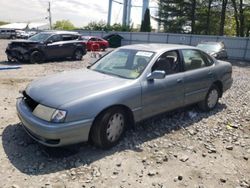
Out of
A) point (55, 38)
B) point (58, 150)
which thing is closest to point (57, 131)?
point (58, 150)

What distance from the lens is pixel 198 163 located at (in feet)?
13.3

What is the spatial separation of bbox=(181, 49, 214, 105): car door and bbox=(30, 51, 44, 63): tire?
31.3 feet

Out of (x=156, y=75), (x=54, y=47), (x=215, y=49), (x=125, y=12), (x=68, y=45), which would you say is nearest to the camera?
(x=156, y=75)

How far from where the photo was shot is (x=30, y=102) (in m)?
4.21

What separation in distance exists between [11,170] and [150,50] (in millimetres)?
2972

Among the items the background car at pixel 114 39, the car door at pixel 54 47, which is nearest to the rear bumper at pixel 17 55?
the car door at pixel 54 47

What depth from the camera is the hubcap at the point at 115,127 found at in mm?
4146

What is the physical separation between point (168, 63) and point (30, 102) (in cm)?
248

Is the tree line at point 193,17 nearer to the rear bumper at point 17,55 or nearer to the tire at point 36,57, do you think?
the tire at point 36,57

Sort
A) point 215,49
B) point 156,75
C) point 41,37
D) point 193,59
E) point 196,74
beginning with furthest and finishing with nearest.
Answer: point 215,49
point 41,37
point 193,59
point 196,74
point 156,75

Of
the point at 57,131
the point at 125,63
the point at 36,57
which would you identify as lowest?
the point at 36,57

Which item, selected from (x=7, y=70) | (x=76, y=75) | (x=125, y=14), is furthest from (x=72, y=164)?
(x=125, y=14)

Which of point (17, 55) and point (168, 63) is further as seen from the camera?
point (17, 55)

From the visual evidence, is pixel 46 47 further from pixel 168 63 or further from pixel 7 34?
pixel 7 34
